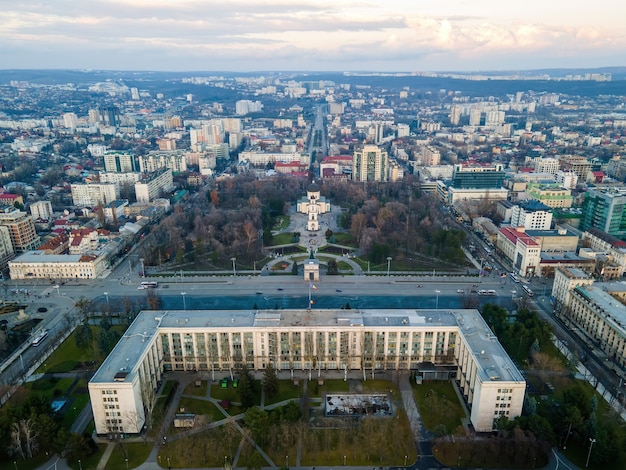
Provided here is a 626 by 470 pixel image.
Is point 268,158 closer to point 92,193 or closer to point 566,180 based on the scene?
point 92,193

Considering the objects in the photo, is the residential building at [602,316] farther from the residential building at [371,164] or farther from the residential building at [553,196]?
the residential building at [371,164]

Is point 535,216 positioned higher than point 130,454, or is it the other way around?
point 535,216

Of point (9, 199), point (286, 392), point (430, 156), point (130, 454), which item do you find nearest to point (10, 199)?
point (9, 199)

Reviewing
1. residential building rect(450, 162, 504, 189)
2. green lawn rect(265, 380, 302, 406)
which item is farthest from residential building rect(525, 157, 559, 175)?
green lawn rect(265, 380, 302, 406)

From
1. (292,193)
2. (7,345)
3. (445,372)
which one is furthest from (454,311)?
(292,193)

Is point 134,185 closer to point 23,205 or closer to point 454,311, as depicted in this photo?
point 23,205

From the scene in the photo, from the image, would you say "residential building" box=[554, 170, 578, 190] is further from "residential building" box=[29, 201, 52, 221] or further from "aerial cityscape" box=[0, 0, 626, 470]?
"residential building" box=[29, 201, 52, 221]
